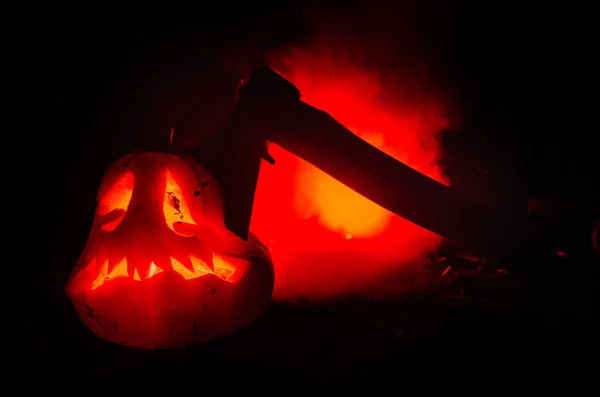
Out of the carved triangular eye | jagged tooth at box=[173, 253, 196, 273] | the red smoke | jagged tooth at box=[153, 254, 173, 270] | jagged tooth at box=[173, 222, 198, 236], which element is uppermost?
the red smoke

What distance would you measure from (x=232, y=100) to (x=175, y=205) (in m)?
1.21

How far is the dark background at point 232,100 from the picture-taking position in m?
2.11

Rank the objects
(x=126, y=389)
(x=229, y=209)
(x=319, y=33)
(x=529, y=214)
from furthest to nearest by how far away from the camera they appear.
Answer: (x=319, y=33)
(x=529, y=214)
(x=229, y=209)
(x=126, y=389)

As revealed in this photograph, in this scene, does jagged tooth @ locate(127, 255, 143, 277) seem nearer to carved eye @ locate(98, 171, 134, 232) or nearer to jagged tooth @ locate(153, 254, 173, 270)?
jagged tooth @ locate(153, 254, 173, 270)

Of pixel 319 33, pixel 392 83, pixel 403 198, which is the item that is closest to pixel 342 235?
pixel 403 198

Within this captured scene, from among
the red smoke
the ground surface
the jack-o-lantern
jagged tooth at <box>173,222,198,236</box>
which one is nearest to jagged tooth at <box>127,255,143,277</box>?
the jack-o-lantern

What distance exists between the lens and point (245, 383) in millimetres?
1877

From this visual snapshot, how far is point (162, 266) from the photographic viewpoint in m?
1.77

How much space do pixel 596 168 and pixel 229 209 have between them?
109 inches

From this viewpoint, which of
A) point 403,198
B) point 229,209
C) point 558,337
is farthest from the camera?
point 403,198

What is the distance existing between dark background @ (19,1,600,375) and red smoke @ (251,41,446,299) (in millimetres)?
212

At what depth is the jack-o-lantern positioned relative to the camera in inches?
70.1

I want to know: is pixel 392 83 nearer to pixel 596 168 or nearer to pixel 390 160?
pixel 390 160

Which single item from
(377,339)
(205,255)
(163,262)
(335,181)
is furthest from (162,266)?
(335,181)
